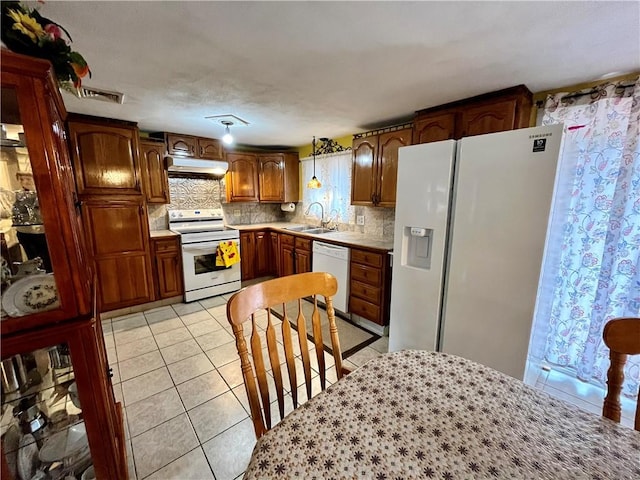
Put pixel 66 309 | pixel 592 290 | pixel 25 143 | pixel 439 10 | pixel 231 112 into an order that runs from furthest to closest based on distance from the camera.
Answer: pixel 231 112 < pixel 592 290 < pixel 439 10 < pixel 66 309 < pixel 25 143

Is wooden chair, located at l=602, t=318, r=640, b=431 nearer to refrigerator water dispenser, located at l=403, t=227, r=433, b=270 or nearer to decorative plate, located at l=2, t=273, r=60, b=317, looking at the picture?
refrigerator water dispenser, located at l=403, t=227, r=433, b=270

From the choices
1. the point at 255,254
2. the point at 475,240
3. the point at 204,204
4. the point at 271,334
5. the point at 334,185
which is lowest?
the point at 255,254

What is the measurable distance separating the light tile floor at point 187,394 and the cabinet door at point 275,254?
1278 mm

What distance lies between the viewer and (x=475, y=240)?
1.75m

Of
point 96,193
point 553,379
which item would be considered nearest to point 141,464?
point 96,193

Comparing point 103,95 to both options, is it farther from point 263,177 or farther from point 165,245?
point 263,177

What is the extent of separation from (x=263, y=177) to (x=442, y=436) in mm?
4029

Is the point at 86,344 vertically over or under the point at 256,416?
over

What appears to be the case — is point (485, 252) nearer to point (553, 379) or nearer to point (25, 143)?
point (553, 379)

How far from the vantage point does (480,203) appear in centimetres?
171

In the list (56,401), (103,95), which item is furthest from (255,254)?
(56,401)

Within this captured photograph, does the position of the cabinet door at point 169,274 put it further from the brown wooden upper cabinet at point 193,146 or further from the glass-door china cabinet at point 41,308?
the glass-door china cabinet at point 41,308

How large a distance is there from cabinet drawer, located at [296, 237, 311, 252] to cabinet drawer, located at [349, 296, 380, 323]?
0.90 m

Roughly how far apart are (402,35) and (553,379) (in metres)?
2.66
